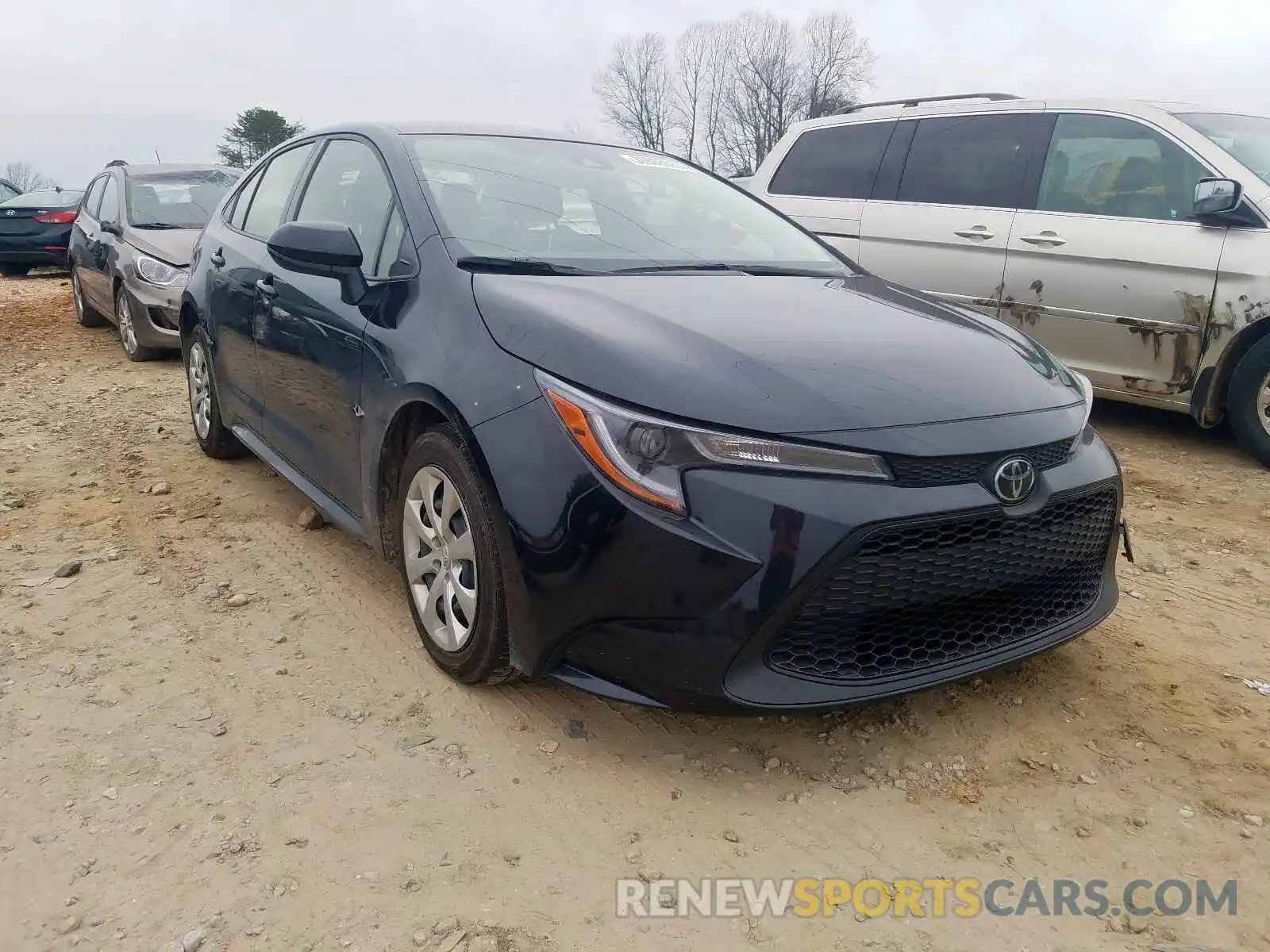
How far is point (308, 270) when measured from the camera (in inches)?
126

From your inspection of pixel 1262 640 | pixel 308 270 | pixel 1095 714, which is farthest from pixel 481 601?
pixel 1262 640

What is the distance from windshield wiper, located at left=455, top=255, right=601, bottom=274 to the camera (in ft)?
8.98

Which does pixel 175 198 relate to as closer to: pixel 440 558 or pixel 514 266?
pixel 514 266

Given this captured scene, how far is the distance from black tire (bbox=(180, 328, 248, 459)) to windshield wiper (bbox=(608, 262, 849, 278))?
7.96ft

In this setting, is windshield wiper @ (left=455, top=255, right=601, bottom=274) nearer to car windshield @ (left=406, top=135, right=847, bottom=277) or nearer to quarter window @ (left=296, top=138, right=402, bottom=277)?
car windshield @ (left=406, top=135, right=847, bottom=277)

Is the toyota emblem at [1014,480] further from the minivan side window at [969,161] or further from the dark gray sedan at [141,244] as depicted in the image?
the dark gray sedan at [141,244]

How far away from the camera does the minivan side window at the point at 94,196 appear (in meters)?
8.97

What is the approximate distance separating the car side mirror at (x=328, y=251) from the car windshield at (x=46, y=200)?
13714mm

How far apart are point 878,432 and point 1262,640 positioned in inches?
67.3

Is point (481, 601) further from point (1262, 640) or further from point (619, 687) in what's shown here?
point (1262, 640)

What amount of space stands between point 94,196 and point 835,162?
6.91 metres

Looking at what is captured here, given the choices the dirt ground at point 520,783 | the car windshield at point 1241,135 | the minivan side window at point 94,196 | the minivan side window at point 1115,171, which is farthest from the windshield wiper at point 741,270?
the minivan side window at point 94,196

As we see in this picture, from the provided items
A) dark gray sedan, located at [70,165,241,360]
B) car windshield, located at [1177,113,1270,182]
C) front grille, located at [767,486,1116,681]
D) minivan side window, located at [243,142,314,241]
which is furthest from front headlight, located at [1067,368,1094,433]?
dark gray sedan, located at [70,165,241,360]
